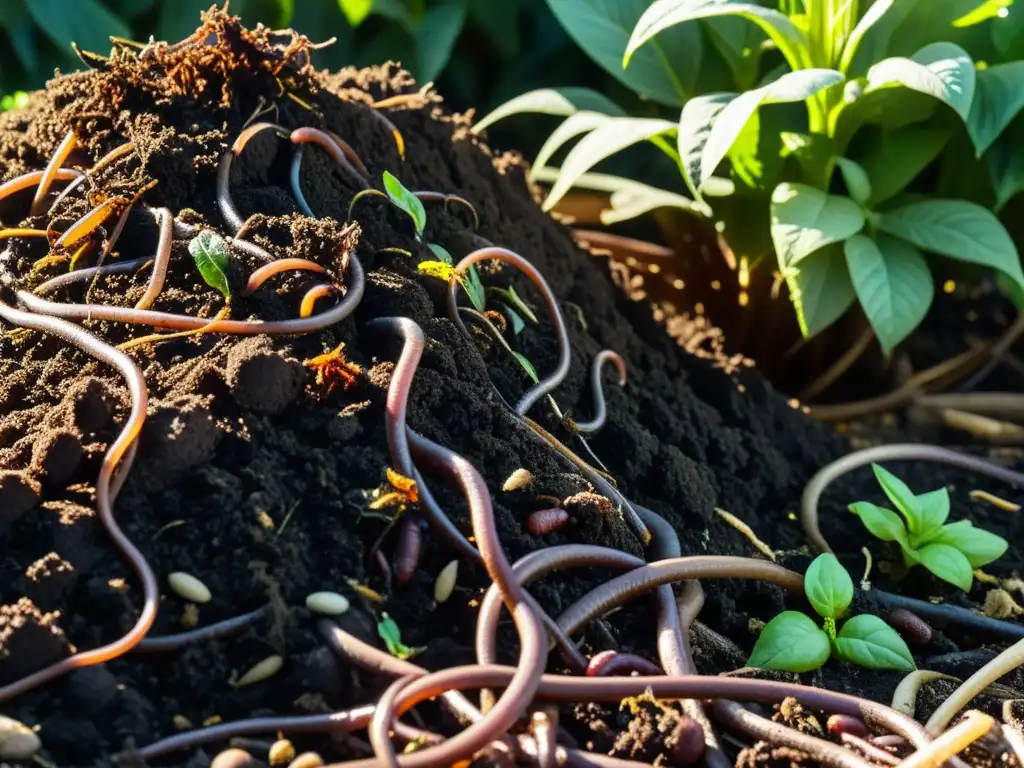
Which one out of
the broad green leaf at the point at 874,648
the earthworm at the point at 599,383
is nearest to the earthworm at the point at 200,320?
the earthworm at the point at 599,383

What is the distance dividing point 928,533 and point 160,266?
1143 millimetres

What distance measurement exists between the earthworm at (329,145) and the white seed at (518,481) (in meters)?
0.57

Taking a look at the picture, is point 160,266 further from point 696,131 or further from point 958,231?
point 958,231

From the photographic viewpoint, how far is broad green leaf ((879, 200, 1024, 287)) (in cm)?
176

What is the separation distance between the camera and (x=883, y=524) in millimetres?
1544

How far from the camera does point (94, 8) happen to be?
2.66m

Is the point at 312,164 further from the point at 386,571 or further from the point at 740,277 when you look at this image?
the point at 740,277

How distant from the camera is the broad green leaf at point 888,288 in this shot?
1.76m

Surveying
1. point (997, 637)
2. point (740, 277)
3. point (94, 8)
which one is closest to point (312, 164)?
point (740, 277)

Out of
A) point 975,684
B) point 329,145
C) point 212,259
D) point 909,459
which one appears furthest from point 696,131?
point 975,684

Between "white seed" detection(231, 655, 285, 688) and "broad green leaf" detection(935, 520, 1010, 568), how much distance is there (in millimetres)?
984

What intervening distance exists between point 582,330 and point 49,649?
0.99 meters

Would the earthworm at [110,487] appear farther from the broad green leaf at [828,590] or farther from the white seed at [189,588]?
the broad green leaf at [828,590]

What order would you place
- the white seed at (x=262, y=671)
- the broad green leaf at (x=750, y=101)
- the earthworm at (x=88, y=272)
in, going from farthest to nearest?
the broad green leaf at (x=750, y=101)
the earthworm at (x=88, y=272)
the white seed at (x=262, y=671)
